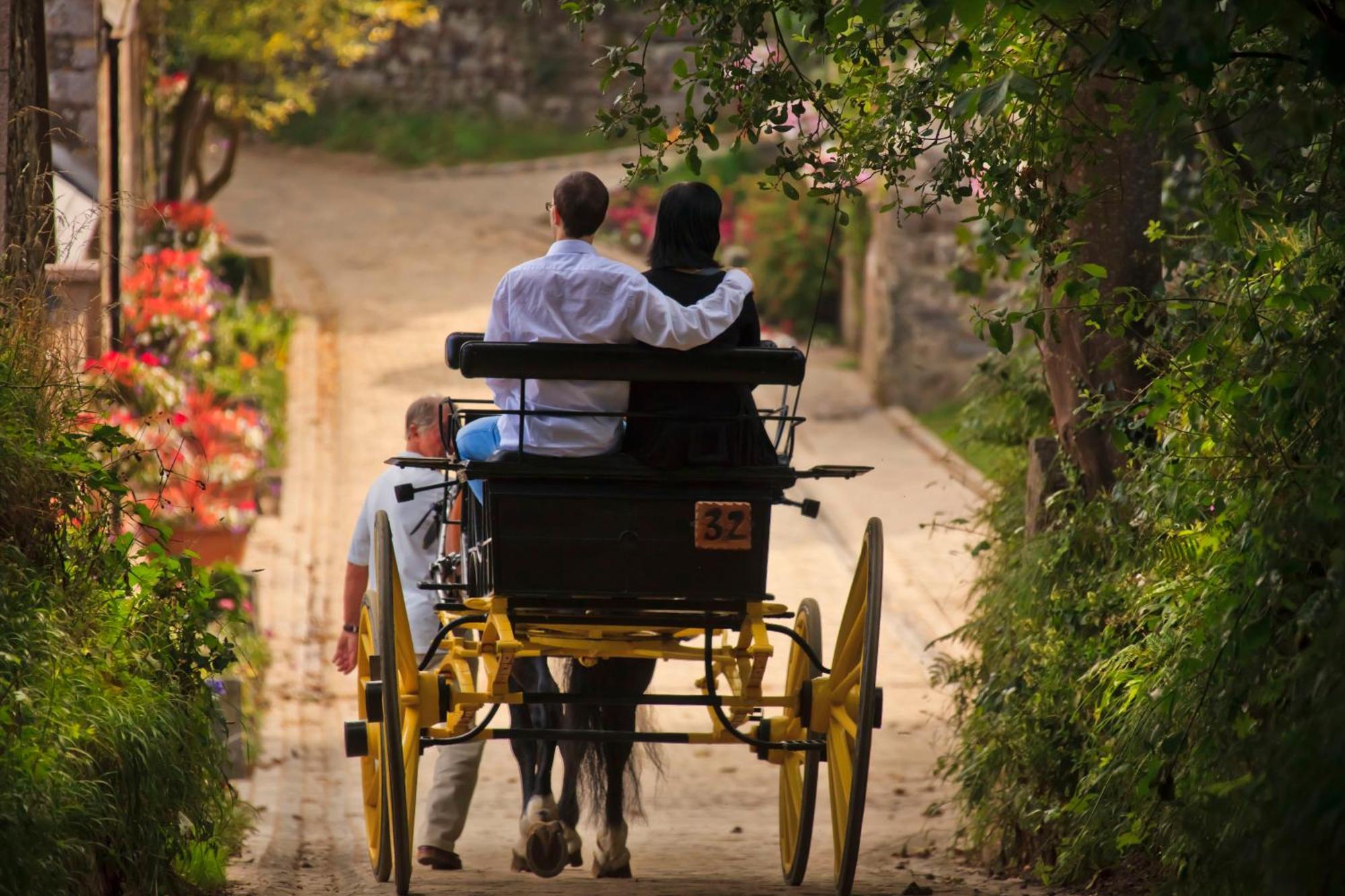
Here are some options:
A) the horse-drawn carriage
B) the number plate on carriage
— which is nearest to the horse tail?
the horse-drawn carriage

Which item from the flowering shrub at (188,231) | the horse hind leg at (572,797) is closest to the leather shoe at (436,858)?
the horse hind leg at (572,797)

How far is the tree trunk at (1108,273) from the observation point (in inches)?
220

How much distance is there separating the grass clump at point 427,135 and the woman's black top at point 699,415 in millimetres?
17720

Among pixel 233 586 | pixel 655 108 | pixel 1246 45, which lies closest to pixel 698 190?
pixel 655 108

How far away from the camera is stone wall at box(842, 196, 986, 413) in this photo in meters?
14.0

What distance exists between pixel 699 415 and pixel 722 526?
A: 0.29m

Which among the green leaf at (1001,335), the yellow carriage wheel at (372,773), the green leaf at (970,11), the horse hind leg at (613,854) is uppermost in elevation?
the green leaf at (970,11)

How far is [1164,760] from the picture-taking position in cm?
395

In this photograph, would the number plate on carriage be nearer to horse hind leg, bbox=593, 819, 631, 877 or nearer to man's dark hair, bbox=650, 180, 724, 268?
man's dark hair, bbox=650, 180, 724, 268

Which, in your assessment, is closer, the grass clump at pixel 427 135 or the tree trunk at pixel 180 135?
the tree trunk at pixel 180 135

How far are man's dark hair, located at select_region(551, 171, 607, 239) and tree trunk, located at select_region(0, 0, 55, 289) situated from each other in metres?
1.52

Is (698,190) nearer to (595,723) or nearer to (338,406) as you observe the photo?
(595,723)

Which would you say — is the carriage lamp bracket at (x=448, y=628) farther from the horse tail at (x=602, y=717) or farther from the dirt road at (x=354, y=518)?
the dirt road at (x=354, y=518)

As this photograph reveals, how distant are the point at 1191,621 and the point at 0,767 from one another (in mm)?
2666
